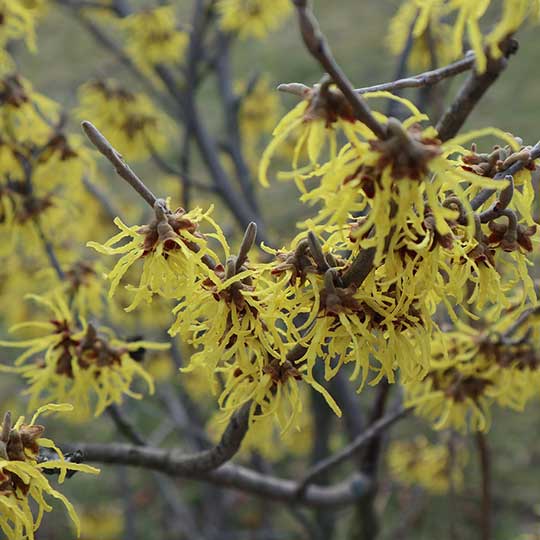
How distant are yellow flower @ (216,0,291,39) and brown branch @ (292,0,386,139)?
185 cm

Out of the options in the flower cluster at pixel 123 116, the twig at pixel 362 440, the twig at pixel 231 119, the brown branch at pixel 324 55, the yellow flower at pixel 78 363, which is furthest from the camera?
the twig at pixel 231 119

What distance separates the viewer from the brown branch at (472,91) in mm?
749

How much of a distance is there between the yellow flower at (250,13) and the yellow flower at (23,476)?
1.85 metres

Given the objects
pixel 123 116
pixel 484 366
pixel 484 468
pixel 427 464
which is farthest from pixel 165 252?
pixel 427 464

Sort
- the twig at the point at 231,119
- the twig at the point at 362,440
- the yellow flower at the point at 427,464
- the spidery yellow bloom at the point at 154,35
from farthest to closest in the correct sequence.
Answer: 1. the twig at the point at 231,119
2. the yellow flower at the point at 427,464
3. the spidery yellow bloom at the point at 154,35
4. the twig at the point at 362,440

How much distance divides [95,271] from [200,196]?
11.3ft

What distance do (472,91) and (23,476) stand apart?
2.24 feet

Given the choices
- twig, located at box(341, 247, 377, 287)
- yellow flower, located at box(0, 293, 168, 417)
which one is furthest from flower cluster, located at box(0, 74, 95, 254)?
twig, located at box(341, 247, 377, 287)

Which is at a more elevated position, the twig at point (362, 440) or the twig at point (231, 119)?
the twig at point (231, 119)

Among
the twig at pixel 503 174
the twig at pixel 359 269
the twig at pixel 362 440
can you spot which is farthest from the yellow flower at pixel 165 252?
the twig at pixel 362 440

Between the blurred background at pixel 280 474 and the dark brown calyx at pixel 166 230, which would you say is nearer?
the dark brown calyx at pixel 166 230

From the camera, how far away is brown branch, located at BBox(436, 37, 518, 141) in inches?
29.5

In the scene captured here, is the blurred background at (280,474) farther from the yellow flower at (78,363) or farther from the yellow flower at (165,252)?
the yellow flower at (165,252)

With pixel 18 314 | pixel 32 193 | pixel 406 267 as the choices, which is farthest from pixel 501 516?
pixel 406 267
